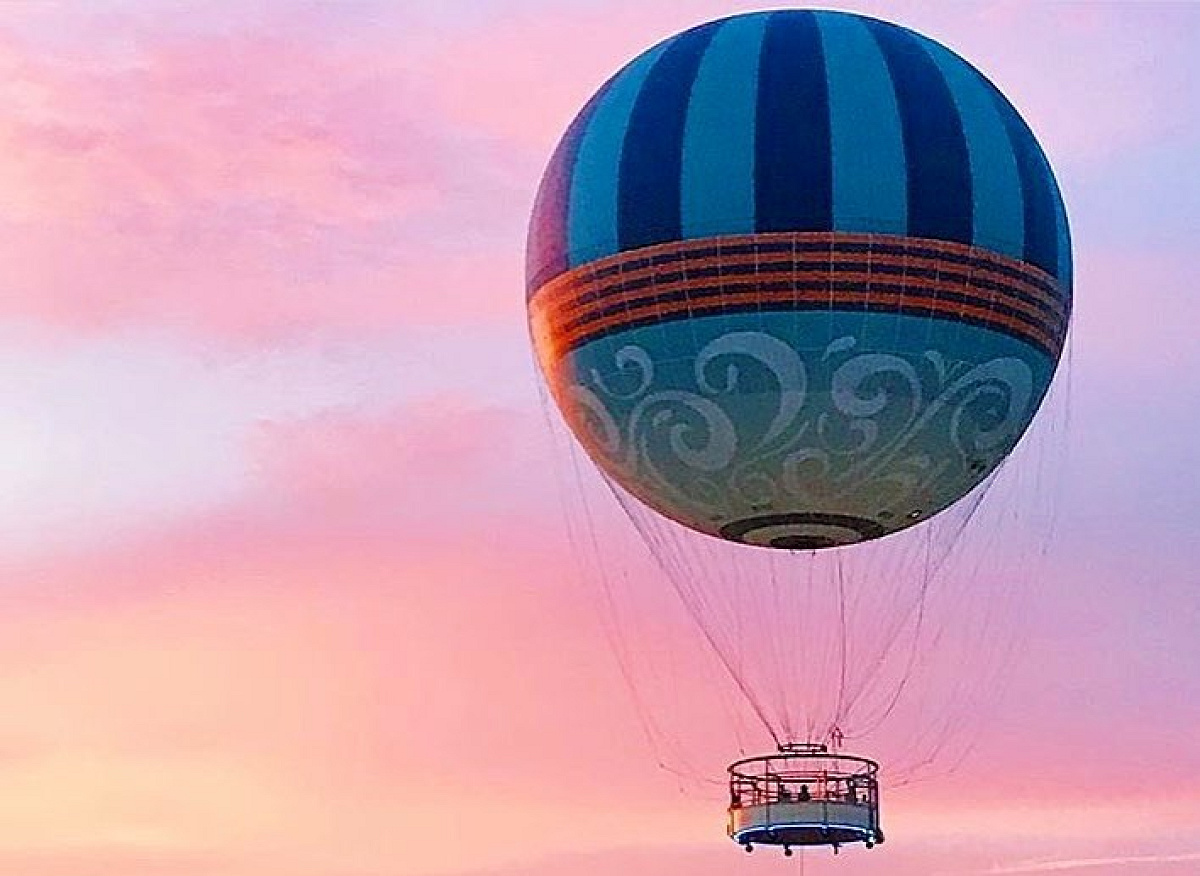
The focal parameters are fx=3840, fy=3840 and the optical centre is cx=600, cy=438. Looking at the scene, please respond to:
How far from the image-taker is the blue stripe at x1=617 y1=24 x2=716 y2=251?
5138 centimetres

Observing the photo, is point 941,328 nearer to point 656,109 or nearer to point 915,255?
point 915,255

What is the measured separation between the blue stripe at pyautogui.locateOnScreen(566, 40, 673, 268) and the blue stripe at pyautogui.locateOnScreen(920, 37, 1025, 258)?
13.6 ft

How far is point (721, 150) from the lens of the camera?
51188 millimetres

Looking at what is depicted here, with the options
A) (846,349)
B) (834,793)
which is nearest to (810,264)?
(846,349)

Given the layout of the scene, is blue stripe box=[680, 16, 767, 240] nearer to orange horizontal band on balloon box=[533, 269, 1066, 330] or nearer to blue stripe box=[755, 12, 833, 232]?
blue stripe box=[755, 12, 833, 232]

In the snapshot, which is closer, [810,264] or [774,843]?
[810,264]

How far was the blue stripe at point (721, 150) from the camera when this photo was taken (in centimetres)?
5097

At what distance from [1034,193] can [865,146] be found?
2841 mm

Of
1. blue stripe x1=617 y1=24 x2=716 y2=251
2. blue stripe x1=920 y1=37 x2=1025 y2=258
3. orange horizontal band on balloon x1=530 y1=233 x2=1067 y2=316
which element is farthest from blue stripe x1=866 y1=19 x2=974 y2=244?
blue stripe x1=617 y1=24 x2=716 y2=251

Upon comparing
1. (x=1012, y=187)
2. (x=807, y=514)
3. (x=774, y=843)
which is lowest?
(x=774, y=843)

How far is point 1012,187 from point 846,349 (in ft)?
10.8

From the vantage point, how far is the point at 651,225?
5147 centimetres

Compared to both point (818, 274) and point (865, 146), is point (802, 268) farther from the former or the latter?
point (865, 146)

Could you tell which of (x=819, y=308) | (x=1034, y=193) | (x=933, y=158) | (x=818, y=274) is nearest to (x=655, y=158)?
(x=818, y=274)
